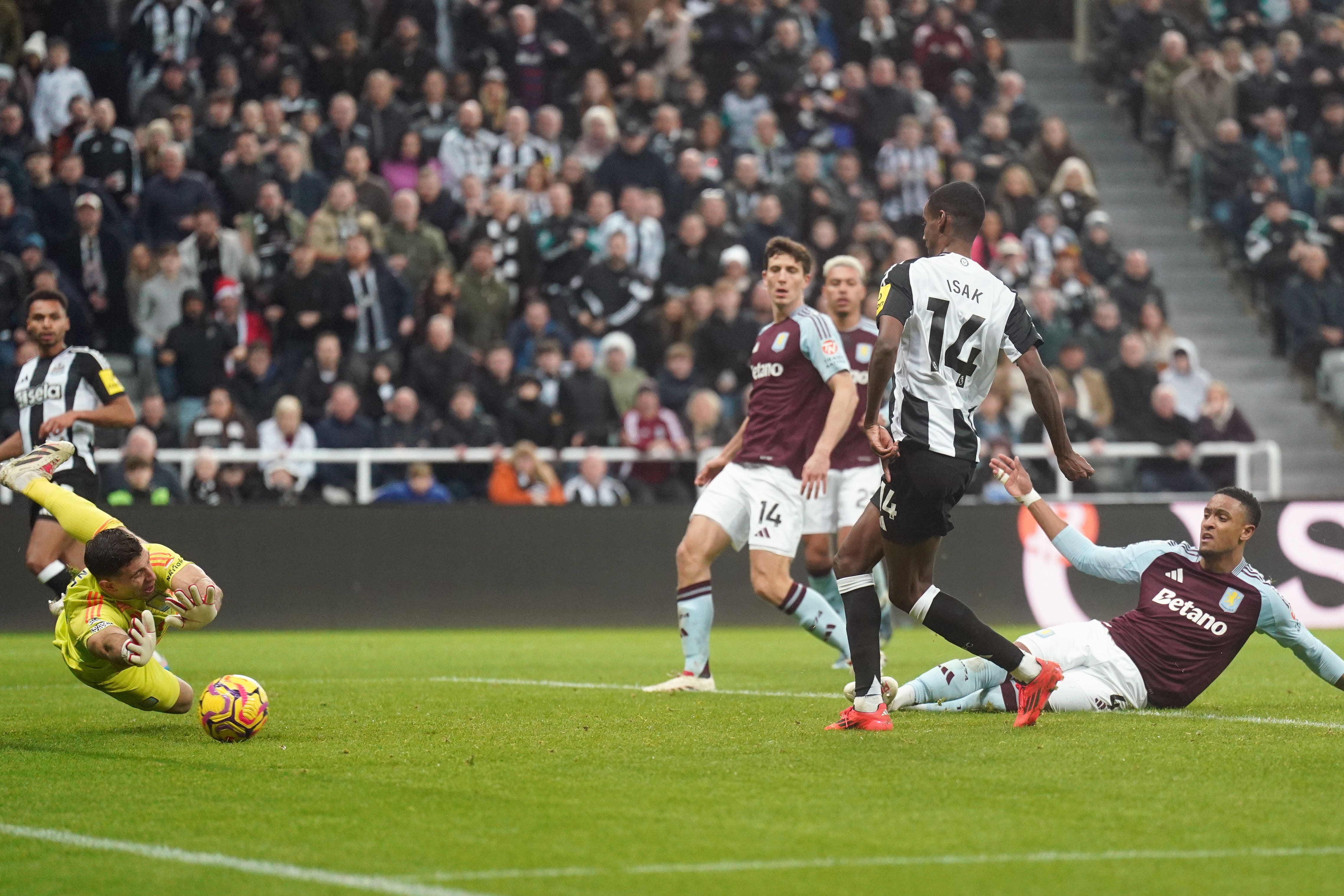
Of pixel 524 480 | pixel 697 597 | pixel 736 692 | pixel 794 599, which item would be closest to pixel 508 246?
pixel 524 480

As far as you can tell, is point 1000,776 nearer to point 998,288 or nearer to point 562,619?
point 998,288

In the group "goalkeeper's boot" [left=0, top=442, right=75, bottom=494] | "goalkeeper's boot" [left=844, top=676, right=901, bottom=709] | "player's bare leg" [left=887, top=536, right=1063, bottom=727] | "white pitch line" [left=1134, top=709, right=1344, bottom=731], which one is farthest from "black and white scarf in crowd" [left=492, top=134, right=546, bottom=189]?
"player's bare leg" [left=887, top=536, right=1063, bottom=727]

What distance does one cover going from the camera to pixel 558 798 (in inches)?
233

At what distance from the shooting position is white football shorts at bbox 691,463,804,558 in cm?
976

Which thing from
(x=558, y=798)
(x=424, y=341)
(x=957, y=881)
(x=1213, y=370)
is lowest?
(x=1213, y=370)

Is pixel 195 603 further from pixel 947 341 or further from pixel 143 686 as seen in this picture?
pixel 947 341

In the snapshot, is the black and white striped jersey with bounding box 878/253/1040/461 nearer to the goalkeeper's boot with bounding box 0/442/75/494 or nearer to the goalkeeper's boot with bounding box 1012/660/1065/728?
the goalkeeper's boot with bounding box 1012/660/1065/728

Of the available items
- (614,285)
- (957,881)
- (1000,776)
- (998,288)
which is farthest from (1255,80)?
(957,881)

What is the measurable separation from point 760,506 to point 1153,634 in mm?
2326

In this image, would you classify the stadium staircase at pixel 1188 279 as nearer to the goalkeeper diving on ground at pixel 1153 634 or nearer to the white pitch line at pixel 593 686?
the white pitch line at pixel 593 686

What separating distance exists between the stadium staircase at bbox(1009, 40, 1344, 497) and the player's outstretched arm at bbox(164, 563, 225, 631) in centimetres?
1290

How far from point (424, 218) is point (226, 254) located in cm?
216

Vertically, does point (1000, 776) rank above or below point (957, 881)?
below

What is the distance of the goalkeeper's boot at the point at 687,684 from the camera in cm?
980
